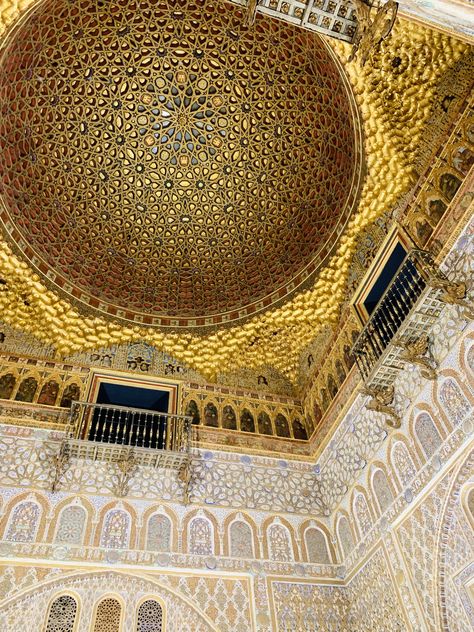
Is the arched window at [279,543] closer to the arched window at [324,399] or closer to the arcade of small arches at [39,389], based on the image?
the arched window at [324,399]

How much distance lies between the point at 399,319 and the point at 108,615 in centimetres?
505

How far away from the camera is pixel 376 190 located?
24.3 ft

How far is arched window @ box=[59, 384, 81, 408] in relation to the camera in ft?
25.2

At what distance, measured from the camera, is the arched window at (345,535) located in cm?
696

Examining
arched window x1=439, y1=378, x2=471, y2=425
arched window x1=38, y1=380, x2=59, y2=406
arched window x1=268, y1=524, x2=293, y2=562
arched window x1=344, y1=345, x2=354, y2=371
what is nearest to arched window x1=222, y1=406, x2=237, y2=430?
arched window x1=268, y1=524, x2=293, y2=562

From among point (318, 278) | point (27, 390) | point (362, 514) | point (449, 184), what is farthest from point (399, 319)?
point (27, 390)

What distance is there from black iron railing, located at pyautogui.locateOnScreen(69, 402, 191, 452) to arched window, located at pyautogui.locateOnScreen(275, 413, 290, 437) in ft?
5.40

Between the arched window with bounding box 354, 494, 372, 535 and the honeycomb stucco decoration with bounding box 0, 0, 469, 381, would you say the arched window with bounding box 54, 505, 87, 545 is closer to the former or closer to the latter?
the honeycomb stucco decoration with bounding box 0, 0, 469, 381

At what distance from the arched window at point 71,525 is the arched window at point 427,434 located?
443 cm

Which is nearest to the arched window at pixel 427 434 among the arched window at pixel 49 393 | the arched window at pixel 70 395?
the arched window at pixel 70 395

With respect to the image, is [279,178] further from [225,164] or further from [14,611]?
[14,611]

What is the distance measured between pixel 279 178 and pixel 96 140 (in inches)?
138

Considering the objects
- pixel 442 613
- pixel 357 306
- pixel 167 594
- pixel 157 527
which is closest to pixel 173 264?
pixel 357 306

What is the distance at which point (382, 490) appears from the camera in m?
6.51
